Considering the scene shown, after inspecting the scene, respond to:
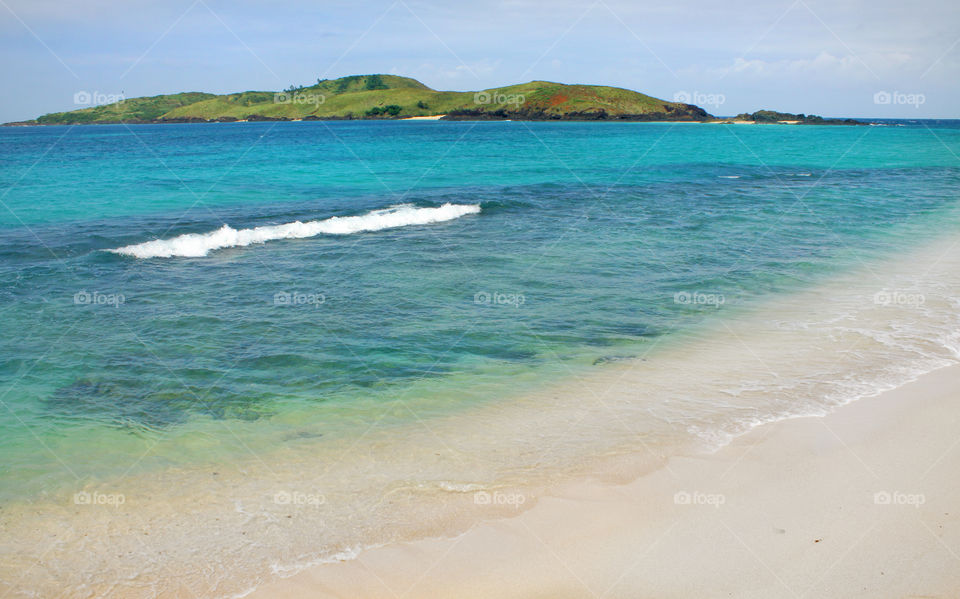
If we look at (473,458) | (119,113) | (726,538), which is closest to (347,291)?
(473,458)

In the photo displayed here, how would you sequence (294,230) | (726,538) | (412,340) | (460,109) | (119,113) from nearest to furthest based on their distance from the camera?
(726,538), (412,340), (294,230), (460,109), (119,113)

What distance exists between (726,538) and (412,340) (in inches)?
252

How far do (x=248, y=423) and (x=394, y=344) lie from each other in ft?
10.5

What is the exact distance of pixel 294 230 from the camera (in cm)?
2014

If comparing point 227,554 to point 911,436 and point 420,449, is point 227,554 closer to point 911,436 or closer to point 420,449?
point 420,449

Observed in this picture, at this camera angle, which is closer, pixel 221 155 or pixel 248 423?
pixel 248 423

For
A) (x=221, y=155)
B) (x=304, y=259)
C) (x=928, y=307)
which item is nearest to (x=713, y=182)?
(x=928, y=307)

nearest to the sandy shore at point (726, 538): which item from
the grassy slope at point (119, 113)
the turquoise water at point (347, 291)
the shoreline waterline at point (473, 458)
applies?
the shoreline waterline at point (473, 458)

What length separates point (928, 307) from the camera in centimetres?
1267

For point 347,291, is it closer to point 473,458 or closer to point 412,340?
point 412,340

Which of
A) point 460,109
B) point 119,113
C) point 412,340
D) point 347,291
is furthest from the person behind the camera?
point 119,113

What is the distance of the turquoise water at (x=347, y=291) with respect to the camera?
854 centimetres

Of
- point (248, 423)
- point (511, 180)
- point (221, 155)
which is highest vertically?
point (221, 155)

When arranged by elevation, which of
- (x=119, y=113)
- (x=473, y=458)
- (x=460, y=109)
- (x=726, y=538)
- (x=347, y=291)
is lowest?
(x=726, y=538)
